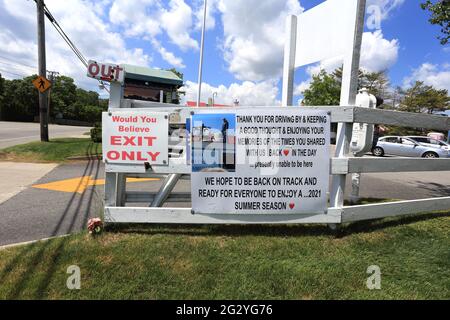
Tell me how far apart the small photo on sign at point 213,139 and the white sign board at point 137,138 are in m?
0.37

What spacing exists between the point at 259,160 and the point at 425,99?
47625 mm

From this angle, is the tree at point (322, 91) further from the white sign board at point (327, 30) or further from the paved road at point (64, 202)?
the white sign board at point (327, 30)

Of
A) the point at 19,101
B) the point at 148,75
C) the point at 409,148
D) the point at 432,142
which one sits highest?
the point at 19,101

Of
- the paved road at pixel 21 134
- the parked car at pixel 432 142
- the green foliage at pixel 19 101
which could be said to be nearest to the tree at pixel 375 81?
the parked car at pixel 432 142

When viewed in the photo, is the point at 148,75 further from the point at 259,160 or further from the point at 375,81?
the point at 375,81

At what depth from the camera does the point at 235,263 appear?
278 centimetres

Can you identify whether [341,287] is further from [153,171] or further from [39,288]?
[39,288]

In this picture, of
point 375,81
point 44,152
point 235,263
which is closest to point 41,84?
point 44,152

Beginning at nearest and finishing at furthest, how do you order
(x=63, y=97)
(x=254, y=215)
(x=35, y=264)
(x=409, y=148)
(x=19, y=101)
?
(x=35, y=264) → (x=254, y=215) → (x=409, y=148) → (x=19, y=101) → (x=63, y=97)

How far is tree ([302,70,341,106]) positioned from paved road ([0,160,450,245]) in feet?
89.8

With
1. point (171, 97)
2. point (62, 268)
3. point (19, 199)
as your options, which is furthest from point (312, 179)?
point (171, 97)
